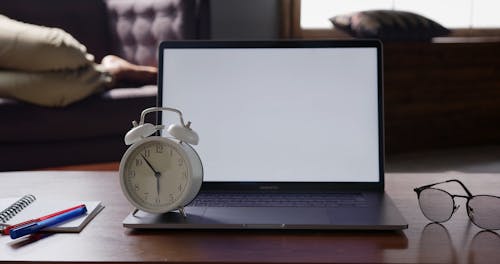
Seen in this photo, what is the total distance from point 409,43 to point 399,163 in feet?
1.78

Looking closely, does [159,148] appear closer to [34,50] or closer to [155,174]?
[155,174]

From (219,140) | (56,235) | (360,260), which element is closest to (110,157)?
(219,140)

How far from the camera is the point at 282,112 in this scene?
0.94 meters

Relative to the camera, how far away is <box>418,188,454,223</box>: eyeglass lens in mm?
790

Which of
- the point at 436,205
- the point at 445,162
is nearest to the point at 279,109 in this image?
the point at 436,205

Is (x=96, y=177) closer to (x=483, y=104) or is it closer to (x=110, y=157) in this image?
(x=110, y=157)

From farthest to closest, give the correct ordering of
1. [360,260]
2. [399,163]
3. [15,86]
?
[399,163] → [15,86] → [360,260]

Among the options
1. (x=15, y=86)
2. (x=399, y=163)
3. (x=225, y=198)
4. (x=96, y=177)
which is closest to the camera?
(x=225, y=198)

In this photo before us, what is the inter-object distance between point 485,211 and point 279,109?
340mm

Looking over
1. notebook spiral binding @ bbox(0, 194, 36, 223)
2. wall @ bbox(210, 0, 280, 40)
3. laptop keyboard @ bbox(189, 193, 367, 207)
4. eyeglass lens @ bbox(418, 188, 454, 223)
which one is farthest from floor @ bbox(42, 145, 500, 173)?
eyeglass lens @ bbox(418, 188, 454, 223)

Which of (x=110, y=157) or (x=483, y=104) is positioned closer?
(x=110, y=157)

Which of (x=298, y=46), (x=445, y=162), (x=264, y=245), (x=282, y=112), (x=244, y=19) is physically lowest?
(x=445, y=162)

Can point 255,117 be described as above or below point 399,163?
above

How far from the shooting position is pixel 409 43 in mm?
2576
